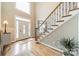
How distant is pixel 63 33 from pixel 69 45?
0.80ft

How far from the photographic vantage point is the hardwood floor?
8.90ft

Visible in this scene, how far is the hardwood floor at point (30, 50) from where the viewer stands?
8.90ft

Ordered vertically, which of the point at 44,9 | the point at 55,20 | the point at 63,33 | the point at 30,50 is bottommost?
the point at 30,50

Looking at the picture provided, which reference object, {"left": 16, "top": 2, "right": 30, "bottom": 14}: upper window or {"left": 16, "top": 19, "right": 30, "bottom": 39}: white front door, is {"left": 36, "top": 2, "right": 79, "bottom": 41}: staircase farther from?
{"left": 16, "top": 2, "right": 30, "bottom": 14}: upper window

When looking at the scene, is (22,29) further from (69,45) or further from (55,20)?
(69,45)

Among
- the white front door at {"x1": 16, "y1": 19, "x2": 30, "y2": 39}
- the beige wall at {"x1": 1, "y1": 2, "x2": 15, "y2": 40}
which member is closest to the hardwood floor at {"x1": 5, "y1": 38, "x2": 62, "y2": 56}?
the white front door at {"x1": 16, "y1": 19, "x2": 30, "y2": 39}

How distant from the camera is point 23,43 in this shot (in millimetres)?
2709

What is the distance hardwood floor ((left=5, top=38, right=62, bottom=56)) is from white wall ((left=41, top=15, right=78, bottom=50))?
0.11 m

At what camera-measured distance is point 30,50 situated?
2740 mm

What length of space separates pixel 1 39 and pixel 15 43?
0.87 ft

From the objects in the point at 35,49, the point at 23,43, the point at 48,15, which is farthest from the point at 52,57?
the point at 48,15

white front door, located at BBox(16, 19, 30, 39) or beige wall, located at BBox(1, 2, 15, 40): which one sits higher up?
beige wall, located at BBox(1, 2, 15, 40)

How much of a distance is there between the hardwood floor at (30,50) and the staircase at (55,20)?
0.16m

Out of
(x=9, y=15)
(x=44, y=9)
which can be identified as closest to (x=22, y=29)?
(x=9, y=15)
